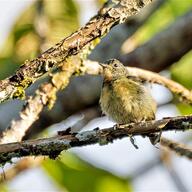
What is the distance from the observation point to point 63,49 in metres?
2.89

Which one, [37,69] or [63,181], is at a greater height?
[63,181]

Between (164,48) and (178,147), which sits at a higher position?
(164,48)

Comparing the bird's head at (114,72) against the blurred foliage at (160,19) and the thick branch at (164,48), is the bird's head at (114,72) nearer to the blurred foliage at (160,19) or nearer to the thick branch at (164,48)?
the thick branch at (164,48)

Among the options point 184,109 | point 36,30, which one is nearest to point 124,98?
point 184,109

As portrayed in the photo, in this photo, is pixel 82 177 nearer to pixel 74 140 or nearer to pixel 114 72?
pixel 114 72

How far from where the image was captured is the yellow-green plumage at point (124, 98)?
4.04m

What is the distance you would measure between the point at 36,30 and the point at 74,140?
2.39 meters

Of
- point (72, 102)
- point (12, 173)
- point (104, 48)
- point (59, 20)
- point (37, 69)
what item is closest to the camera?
point (37, 69)

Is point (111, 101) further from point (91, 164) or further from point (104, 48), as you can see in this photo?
point (104, 48)

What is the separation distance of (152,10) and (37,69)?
9.40ft

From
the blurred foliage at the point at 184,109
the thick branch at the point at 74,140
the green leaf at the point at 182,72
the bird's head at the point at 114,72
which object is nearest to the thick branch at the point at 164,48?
the green leaf at the point at 182,72

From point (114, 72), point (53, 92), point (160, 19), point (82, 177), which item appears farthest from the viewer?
point (160, 19)

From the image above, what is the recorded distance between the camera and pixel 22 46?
568cm

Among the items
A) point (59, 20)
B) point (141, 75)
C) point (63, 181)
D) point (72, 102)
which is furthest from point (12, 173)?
point (59, 20)
